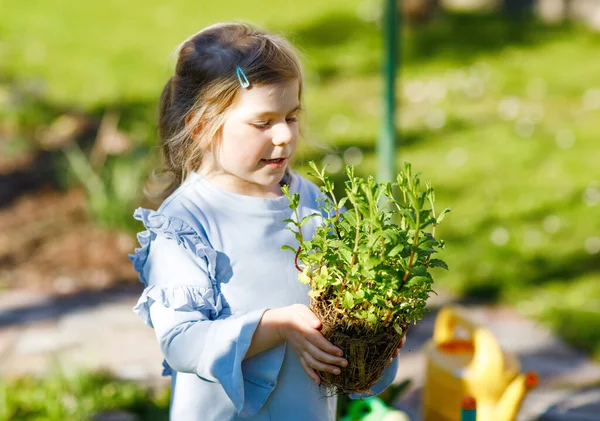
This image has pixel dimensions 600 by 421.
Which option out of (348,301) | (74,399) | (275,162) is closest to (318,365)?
(348,301)

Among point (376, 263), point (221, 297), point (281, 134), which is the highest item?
point (281, 134)

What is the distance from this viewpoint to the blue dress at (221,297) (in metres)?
1.86

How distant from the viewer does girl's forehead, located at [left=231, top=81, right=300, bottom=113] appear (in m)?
1.93

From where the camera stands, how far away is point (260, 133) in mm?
1939

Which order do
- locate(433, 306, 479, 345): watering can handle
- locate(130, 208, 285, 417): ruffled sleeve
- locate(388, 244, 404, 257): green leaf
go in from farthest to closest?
locate(433, 306, 479, 345): watering can handle → locate(130, 208, 285, 417): ruffled sleeve → locate(388, 244, 404, 257): green leaf

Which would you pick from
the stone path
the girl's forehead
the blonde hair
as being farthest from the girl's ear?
the stone path

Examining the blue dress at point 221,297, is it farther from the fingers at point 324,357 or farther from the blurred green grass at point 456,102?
the blurred green grass at point 456,102

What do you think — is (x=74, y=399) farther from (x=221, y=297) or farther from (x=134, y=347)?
(x=221, y=297)

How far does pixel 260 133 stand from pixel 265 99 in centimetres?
8

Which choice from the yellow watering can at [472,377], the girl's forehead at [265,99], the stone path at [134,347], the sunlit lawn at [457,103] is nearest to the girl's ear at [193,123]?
the girl's forehead at [265,99]

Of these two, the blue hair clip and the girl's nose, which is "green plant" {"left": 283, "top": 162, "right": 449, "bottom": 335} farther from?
the blue hair clip

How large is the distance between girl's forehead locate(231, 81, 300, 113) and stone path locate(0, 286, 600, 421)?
188 cm

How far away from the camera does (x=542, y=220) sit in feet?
17.9

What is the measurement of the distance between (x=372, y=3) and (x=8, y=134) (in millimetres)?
5521
